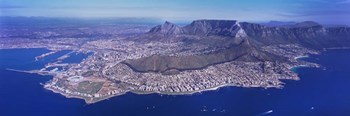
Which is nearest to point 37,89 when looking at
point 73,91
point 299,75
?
point 73,91

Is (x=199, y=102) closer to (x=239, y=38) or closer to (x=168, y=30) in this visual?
(x=239, y=38)

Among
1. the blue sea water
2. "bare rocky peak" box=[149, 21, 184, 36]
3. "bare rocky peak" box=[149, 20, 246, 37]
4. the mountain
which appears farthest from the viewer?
"bare rocky peak" box=[149, 21, 184, 36]

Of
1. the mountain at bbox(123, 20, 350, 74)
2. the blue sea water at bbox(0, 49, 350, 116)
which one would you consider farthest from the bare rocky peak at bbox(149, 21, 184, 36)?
the blue sea water at bbox(0, 49, 350, 116)

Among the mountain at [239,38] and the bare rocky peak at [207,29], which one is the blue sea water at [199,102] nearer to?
the mountain at [239,38]

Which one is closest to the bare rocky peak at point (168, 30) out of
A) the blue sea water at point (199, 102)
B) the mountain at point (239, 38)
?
the mountain at point (239, 38)

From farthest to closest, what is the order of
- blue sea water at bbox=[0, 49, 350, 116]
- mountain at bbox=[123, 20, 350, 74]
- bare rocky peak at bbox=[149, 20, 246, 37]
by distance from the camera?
1. bare rocky peak at bbox=[149, 20, 246, 37]
2. mountain at bbox=[123, 20, 350, 74]
3. blue sea water at bbox=[0, 49, 350, 116]

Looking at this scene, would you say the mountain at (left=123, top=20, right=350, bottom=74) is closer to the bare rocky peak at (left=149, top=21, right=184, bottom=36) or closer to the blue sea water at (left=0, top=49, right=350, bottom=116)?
the bare rocky peak at (left=149, top=21, right=184, bottom=36)
